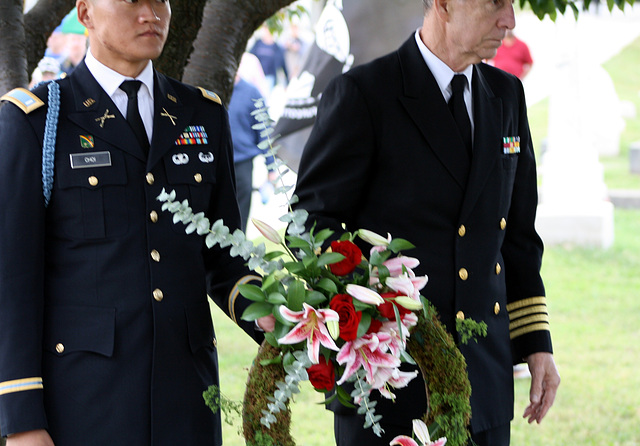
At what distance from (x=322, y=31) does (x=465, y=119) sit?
2174 mm

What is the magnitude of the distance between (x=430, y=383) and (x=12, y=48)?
1721 millimetres

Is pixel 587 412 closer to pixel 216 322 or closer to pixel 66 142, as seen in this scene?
pixel 216 322

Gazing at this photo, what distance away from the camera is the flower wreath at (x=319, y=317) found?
1798 millimetres

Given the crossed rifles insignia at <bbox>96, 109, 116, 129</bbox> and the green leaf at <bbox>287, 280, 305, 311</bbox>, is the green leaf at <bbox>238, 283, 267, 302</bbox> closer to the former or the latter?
the green leaf at <bbox>287, 280, 305, 311</bbox>

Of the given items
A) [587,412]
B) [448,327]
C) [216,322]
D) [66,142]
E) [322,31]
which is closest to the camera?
[66,142]

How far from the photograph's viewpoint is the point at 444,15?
2459mm

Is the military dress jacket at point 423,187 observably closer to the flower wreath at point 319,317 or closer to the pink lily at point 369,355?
the flower wreath at point 319,317

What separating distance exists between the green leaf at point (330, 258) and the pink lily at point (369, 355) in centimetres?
16

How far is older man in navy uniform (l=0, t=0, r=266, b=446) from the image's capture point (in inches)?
78.4

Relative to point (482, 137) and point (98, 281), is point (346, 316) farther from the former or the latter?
point (482, 137)

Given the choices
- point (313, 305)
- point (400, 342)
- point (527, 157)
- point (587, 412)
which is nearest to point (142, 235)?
point (313, 305)

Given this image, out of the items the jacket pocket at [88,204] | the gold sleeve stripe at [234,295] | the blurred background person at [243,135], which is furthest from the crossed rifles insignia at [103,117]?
the blurred background person at [243,135]

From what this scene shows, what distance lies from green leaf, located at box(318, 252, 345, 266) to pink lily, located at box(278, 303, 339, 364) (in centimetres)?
10

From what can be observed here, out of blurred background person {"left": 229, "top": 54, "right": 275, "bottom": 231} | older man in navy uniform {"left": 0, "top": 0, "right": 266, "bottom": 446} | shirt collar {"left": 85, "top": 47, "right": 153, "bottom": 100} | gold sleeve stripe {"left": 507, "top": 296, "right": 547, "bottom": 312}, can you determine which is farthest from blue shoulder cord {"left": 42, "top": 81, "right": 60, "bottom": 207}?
blurred background person {"left": 229, "top": 54, "right": 275, "bottom": 231}
